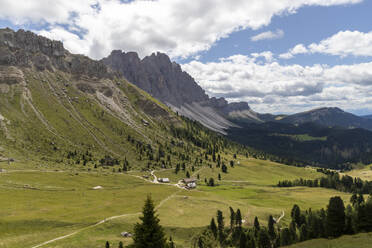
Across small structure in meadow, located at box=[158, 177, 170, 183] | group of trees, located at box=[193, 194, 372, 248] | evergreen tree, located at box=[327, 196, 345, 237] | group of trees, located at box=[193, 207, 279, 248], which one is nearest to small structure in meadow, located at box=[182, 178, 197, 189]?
small structure in meadow, located at box=[158, 177, 170, 183]

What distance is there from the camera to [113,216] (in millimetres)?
99938

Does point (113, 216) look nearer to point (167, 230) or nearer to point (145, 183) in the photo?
point (167, 230)

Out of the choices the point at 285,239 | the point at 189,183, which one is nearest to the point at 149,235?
the point at 285,239

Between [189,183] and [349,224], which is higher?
[349,224]

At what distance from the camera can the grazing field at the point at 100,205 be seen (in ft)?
269

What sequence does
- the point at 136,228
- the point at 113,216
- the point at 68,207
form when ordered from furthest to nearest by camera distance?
the point at 68,207, the point at 113,216, the point at 136,228

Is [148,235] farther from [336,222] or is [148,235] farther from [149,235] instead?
[336,222]

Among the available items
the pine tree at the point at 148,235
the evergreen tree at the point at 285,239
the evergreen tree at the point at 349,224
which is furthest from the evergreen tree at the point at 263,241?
the pine tree at the point at 148,235

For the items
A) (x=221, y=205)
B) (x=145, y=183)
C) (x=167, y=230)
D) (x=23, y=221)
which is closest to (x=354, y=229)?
(x=167, y=230)

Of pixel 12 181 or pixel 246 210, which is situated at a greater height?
pixel 12 181

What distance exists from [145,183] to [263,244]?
339 ft

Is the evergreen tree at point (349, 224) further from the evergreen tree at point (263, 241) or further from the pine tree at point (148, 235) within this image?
the pine tree at point (148, 235)

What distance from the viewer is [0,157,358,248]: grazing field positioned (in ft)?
269

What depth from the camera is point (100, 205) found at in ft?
382
